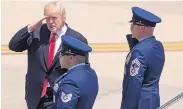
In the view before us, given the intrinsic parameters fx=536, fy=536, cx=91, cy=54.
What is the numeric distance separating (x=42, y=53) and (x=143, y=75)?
898mm

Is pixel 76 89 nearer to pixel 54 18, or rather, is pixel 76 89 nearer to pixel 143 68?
pixel 143 68

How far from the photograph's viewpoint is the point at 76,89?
362 centimetres

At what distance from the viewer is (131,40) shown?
4418 mm

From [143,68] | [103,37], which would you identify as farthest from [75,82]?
[103,37]

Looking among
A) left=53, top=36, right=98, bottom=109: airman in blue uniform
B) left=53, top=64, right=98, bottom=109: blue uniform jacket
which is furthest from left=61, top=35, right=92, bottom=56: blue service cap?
left=53, top=64, right=98, bottom=109: blue uniform jacket

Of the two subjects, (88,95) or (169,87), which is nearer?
(88,95)

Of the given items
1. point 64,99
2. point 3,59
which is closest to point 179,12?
point 3,59

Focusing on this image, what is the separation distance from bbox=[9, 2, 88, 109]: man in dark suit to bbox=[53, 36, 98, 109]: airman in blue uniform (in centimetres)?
68

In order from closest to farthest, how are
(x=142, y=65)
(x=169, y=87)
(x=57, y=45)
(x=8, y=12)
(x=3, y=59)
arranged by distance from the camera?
(x=142, y=65), (x=57, y=45), (x=169, y=87), (x=3, y=59), (x=8, y=12)

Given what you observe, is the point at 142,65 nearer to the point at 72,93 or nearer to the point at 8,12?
the point at 72,93

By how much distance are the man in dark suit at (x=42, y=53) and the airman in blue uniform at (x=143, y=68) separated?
2.04ft

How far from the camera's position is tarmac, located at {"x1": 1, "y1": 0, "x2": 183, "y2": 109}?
8.18m

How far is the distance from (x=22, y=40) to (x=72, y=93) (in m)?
1.20

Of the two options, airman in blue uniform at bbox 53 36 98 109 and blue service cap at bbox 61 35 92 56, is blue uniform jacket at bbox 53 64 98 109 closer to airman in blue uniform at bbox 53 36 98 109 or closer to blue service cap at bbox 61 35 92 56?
airman in blue uniform at bbox 53 36 98 109
